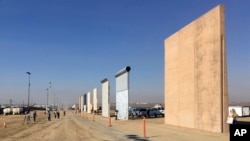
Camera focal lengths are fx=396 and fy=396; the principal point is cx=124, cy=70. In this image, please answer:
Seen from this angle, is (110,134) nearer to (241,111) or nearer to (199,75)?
(199,75)

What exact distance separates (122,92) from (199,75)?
30.3 metres

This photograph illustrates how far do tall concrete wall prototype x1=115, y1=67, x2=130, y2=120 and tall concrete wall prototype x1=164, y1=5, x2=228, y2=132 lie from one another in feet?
51.7

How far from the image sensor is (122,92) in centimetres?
6262

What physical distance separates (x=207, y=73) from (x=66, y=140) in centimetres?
1280

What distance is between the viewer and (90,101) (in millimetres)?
131500

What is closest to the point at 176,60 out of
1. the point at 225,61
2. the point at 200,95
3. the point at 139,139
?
the point at 200,95

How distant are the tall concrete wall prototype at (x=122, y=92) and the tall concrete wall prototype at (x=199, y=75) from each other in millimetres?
15764

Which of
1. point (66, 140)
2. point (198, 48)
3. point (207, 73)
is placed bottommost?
point (66, 140)

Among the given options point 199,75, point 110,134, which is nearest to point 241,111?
point 199,75

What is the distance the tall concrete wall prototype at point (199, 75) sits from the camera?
29109mm

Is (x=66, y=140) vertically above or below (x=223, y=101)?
below

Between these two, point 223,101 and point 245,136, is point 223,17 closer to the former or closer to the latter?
point 223,101

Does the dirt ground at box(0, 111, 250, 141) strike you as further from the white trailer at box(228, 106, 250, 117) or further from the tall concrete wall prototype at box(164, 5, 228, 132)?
the white trailer at box(228, 106, 250, 117)

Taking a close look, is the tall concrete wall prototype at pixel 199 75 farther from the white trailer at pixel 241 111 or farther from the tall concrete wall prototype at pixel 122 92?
the white trailer at pixel 241 111
